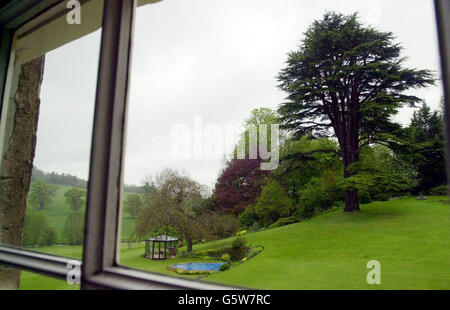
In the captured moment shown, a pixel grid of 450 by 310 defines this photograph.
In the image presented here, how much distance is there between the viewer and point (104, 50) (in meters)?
0.66

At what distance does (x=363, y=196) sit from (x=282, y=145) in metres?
0.52

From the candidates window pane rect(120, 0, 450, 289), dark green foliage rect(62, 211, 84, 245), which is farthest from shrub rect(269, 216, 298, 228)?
dark green foliage rect(62, 211, 84, 245)

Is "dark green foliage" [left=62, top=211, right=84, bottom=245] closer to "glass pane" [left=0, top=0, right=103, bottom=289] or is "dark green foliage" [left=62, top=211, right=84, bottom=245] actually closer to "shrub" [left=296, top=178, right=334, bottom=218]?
"glass pane" [left=0, top=0, right=103, bottom=289]

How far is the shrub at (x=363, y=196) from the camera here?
123 centimetres

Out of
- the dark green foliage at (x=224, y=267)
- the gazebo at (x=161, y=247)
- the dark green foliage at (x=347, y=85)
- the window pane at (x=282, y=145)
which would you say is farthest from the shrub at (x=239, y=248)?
the dark green foliage at (x=347, y=85)

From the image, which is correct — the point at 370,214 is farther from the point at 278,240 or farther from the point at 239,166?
the point at 239,166

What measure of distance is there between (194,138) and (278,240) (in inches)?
28.4

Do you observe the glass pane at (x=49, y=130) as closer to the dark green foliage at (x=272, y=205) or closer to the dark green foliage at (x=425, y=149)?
the dark green foliage at (x=272, y=205)

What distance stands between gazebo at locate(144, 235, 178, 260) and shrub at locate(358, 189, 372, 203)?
955 millimetres

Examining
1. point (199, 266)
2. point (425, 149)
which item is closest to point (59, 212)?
→ point (199, 266)

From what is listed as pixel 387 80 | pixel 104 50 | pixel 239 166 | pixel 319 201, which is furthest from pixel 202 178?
pixel 387 80

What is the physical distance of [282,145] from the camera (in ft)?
5.15

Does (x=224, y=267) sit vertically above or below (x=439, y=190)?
below

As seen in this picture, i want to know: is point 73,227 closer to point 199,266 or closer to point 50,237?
point 50,237
